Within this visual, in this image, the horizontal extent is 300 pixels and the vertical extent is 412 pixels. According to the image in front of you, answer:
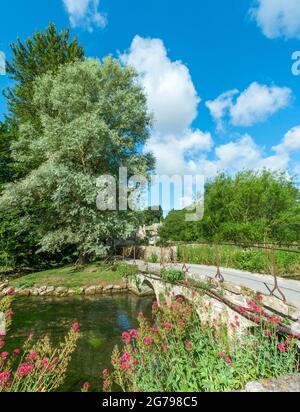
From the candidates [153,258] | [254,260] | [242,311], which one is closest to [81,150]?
[153,258]

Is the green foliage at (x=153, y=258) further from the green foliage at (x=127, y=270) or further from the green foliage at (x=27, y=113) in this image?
the green foliage at (x=27, y=113)

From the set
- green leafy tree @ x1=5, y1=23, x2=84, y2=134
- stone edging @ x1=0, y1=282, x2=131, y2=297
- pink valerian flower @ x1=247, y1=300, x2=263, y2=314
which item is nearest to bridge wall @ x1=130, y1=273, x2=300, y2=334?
pink valerian flower @ x1=247, y1=300, x2=263, y2=314

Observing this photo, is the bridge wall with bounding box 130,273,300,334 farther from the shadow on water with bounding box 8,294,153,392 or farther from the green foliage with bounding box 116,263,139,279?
the green foliage with bounding box 116,263,139,279

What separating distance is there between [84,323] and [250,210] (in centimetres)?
1666

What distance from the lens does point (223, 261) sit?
1360 centimetres

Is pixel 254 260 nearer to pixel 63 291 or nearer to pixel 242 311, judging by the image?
pixel 242 311

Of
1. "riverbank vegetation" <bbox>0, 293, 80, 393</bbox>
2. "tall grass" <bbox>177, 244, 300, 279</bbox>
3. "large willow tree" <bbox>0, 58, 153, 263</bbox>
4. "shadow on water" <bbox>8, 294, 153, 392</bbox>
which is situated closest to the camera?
"riverbank vegetation" <bbox>0, 293, 80, 393</bbox>

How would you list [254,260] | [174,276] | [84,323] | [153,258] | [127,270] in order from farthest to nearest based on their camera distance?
1. [153,258]
2. [127,270]
3. [254,260]
4. [84,323]
5. [174,276]

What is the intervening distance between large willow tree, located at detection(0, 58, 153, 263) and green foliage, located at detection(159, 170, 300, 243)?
24.7 ft

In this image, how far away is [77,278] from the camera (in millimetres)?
15789

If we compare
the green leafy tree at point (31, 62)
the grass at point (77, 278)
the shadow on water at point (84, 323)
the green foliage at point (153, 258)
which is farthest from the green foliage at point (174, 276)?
the green leafy tree at point (31, 62)

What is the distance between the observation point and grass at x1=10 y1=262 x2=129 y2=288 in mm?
14938

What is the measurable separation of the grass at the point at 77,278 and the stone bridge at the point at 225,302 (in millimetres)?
5829

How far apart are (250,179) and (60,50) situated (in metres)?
19.4
